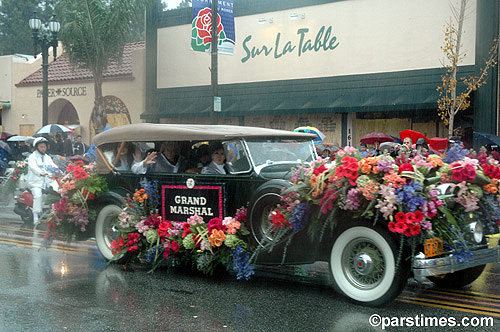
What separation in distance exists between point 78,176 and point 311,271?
3569 mm

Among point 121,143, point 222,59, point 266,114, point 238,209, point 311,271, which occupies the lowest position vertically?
point 311,271

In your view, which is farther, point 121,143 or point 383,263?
point 121,143

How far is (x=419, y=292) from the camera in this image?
665 cm

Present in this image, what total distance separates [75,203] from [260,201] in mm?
3077

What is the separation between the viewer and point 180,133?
7.42 meters

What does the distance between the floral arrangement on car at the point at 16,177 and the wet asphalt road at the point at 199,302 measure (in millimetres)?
5553

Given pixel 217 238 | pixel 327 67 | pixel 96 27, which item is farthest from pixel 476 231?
pixel 96 27

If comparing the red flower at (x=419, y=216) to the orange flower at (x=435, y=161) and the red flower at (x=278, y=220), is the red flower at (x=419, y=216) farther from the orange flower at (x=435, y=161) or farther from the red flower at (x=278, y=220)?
the red flower at (x=278, y=220)

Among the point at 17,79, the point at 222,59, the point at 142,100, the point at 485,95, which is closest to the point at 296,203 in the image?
the point at 485,95

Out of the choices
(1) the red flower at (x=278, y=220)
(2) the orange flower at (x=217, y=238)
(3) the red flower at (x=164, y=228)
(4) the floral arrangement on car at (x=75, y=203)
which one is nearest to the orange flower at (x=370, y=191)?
(1) the red flower at (x=278, y=220)

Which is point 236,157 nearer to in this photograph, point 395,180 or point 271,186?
point 271,186

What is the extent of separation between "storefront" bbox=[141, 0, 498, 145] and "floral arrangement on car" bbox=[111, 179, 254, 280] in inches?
489

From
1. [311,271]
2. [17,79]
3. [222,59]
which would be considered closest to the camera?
[311,271]

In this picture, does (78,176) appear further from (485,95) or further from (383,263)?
(485,95)
